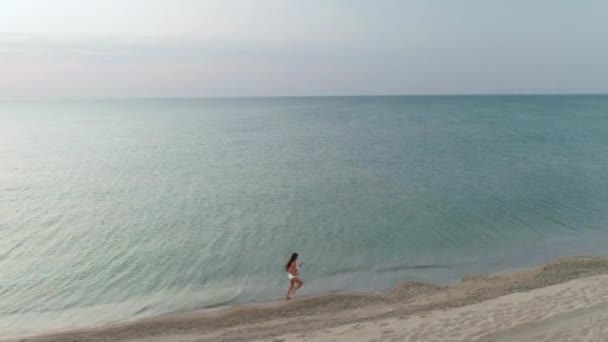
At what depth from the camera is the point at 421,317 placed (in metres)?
12.6

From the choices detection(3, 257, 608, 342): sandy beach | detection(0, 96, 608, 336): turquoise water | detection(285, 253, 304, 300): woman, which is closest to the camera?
detection(3, 257, 608, 342): sandy beach

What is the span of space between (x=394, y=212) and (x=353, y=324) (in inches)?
615

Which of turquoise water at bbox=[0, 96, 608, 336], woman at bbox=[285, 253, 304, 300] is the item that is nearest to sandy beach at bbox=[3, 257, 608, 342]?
woman at bbox=[285, 253, 304, 300]

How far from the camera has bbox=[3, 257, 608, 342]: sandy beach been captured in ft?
36.8

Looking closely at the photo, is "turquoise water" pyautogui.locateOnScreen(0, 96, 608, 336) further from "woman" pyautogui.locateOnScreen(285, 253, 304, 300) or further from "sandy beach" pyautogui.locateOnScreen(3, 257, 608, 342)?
"sandy beach" pyautogui.locateOnScreen(3, 257, 608, 342)

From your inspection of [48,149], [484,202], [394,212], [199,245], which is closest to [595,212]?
[484,202]

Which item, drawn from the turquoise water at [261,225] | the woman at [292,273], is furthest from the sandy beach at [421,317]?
the turquoise water at [261,225]

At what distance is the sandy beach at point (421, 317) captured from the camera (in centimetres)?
1122

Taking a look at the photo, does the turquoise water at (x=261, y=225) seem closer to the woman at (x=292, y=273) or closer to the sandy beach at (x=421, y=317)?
the woman at (x=292, y=273)

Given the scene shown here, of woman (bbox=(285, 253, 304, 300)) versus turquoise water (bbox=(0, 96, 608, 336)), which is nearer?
woman (bbox=(285, 253, 304, 300))

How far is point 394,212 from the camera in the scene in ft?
90.2

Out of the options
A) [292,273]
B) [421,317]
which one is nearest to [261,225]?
[292,273]

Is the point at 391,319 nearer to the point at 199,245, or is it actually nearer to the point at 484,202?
the point at 199,245

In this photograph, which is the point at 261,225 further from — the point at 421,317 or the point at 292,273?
the point at 421,317
